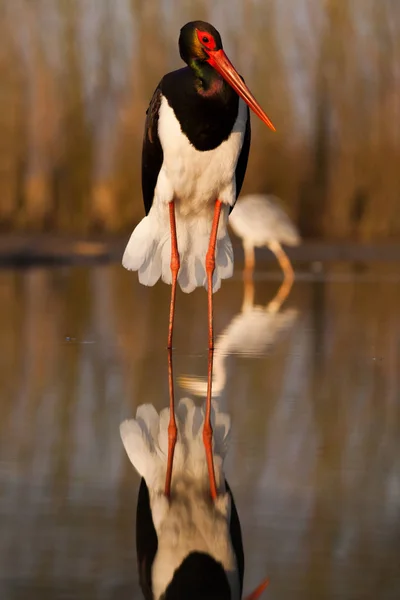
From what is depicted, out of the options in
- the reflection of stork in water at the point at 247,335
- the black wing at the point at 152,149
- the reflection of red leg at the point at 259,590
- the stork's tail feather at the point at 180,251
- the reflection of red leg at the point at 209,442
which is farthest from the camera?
the stork's tail feather at the point at 180,251

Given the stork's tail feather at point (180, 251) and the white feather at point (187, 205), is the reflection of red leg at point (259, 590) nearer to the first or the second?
the white feather at point (187, 205)

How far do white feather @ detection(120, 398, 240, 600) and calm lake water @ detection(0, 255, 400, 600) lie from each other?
0.12ft

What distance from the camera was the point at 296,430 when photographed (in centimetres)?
366

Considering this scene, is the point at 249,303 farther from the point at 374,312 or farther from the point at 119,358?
the point at 119,358

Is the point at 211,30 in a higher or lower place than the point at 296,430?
higher

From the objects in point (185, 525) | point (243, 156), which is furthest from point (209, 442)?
point (243, 156)

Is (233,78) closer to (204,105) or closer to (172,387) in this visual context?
(204,105)

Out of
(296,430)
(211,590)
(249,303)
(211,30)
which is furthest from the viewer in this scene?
(249,303)

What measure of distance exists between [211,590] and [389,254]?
1066 centimetres

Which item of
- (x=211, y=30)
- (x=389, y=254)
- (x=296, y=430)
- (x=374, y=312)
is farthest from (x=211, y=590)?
(x=389, y=254)

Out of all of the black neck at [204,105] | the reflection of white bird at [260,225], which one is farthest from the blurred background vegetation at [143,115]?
the black neck at [204,105]

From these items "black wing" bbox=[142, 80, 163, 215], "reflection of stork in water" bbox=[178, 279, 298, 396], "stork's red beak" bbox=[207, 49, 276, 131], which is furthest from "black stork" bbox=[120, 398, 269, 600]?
"black wing" bbox=[142, 80, 163, 215]

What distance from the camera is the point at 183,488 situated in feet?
9.57

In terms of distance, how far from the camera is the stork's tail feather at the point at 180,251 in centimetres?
596
